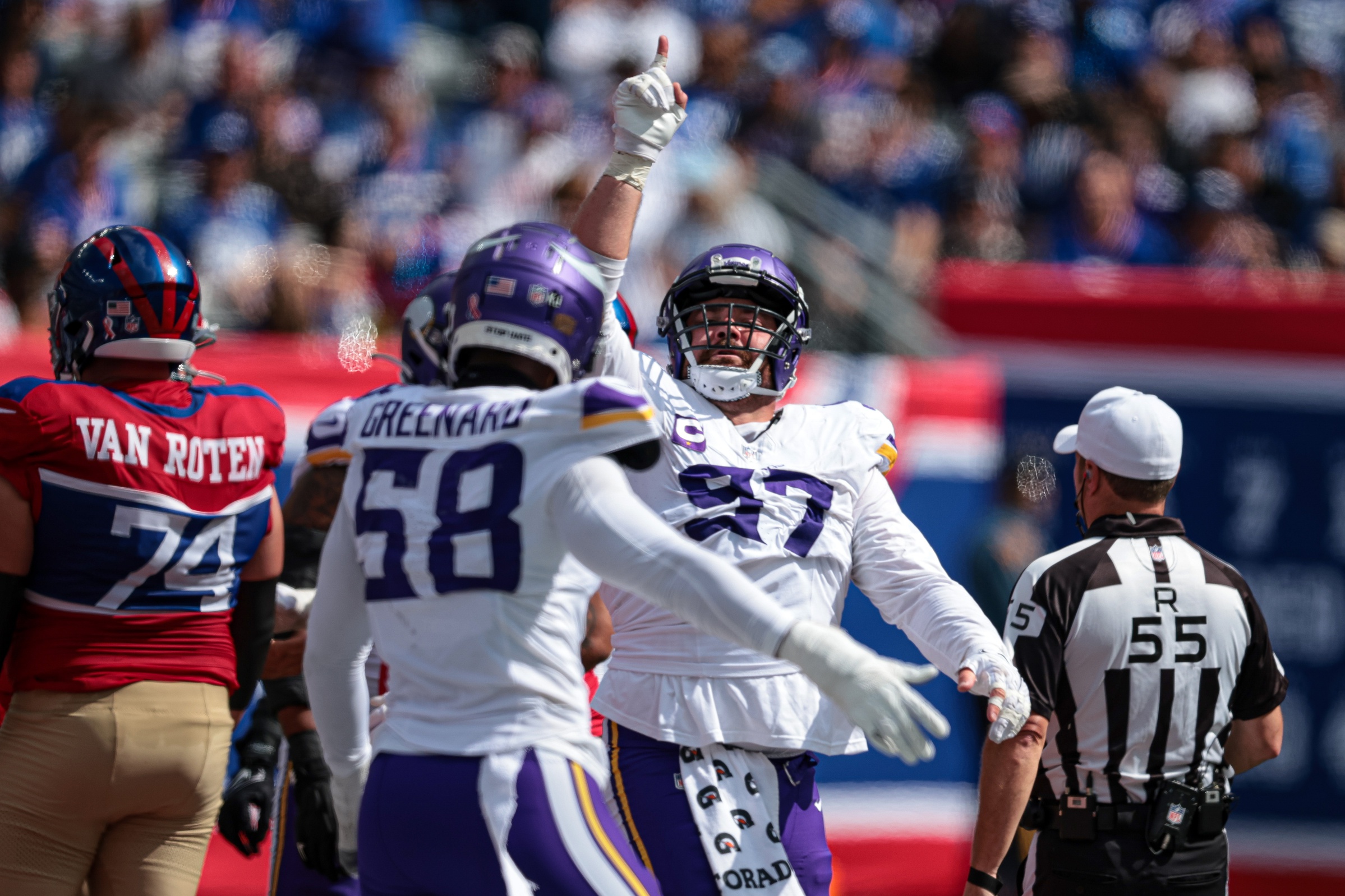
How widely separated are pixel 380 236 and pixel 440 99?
214cm

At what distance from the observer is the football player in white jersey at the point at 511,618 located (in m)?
2.56

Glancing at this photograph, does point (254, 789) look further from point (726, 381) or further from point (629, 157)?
point (629, 157)

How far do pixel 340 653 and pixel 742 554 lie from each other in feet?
3.29

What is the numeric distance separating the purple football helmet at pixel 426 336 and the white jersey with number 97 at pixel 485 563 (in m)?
0.75

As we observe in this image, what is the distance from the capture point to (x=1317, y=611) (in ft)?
25.8

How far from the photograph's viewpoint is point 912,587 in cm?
373

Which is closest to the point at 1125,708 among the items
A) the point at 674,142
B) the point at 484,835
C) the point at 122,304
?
the point at 484,835

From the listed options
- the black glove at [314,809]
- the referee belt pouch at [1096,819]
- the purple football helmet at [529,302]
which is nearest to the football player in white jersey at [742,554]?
the referee belt pouch at [1096,819]

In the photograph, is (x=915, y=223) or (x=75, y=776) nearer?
(x=75, y=776)

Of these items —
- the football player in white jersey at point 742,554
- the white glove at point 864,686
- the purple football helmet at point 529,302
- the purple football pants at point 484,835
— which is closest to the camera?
the white glove at point 864,686

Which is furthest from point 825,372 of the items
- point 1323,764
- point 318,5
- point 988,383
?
point 318,5

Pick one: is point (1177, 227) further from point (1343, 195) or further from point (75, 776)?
point (75, 776)

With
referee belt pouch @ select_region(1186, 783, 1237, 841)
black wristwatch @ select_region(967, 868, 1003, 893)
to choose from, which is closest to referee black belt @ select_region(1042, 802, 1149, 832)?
referee belt pouch @ select_region(1186, 783, 1237, 841)

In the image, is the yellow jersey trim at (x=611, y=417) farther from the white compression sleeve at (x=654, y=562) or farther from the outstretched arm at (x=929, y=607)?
the outstretched arm at (x=929, y=607)
